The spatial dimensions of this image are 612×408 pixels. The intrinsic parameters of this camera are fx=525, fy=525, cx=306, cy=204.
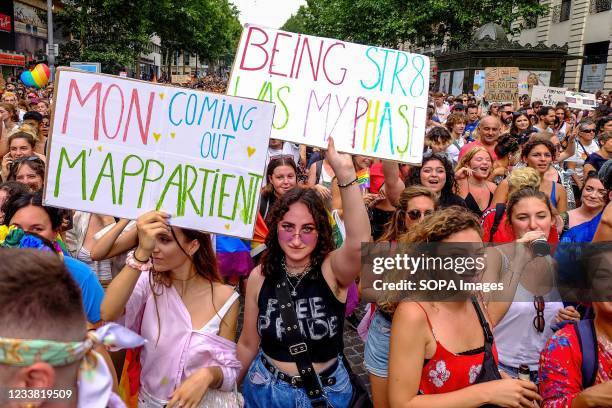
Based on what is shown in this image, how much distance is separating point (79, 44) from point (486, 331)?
Result: 96.5 feet

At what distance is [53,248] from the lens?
7.64 feet

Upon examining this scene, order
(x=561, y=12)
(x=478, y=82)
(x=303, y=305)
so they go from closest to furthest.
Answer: (x=303, y=305) → (x=478, y=82) → (x=561, y=12)

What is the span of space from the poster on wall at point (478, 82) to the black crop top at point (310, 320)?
17.7m

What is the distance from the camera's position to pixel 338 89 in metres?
3.09

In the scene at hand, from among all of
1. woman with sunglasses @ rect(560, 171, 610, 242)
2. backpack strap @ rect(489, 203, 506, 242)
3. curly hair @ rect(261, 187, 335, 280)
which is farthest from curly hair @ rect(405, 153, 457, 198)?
curly hair @ rect(261, 187, 335, 280)

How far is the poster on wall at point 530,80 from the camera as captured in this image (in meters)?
16.8

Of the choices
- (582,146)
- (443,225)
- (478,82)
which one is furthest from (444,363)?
(478,82)

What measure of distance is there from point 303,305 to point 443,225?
717mm

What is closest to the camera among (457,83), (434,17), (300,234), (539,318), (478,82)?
(300,234)

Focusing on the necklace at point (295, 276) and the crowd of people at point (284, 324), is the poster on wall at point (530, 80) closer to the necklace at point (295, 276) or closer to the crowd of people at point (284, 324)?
the crowd of people at point (284, 324)

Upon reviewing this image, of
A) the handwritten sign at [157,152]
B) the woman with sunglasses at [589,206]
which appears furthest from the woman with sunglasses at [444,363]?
the woman with sunglasses at [589,206]

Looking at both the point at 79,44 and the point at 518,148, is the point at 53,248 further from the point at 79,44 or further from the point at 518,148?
the point at 79,44

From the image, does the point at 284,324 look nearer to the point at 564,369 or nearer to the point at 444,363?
the point at 444,363

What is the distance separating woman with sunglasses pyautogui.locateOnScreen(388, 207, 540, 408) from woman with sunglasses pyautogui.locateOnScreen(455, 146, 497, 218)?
3.21 m
